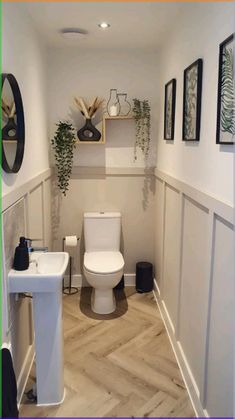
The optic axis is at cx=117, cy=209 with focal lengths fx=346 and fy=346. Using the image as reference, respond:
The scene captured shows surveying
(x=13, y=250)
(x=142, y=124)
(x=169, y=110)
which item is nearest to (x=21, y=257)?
(x=13, y=250)

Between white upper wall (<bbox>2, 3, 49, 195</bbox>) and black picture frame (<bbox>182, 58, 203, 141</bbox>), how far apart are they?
98cm

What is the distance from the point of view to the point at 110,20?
2371 mm

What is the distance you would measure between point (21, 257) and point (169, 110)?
1.56 metres

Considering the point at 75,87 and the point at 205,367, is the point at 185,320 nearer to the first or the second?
the point at 205,367

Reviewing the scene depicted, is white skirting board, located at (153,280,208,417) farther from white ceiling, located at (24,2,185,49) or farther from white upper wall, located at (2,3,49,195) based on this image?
white ceiling, located at (24,2,185,49)

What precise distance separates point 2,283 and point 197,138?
124 cm

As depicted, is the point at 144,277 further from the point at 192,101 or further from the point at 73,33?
the point at 73,33

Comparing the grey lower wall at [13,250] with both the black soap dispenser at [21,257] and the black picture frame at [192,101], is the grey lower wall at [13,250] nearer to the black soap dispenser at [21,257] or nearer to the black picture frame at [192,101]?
the black soap dispenser at [21,257]

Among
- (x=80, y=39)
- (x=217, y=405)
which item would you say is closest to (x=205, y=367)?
(x=217, y=405)

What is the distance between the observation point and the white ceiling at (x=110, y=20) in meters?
2.13

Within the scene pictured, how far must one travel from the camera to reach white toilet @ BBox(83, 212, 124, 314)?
2789mm

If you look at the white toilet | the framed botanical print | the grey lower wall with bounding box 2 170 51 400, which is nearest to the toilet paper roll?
the white toilet

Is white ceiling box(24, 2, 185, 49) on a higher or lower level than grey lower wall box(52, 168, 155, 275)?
higher

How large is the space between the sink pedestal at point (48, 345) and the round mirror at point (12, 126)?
0.74 metres
